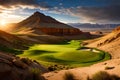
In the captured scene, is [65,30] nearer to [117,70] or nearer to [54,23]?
[54,23]

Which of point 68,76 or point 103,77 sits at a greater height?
point 103,77

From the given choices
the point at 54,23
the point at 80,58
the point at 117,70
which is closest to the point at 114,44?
the point at 80,58

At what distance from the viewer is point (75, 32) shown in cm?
14825

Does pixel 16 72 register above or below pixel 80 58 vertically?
above

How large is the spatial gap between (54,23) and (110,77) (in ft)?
487

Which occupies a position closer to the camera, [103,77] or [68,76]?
[103,77]

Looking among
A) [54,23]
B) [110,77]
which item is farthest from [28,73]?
[54,23]

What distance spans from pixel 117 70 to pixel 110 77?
2602mm

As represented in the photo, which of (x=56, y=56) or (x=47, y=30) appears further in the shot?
(x=47, y=30)

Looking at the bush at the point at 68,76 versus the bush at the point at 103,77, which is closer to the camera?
the bush at the point at 103,77

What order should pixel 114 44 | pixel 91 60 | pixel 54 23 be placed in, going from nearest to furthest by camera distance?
pixel 91 60 → pixel 114 44 → pixel 54 23

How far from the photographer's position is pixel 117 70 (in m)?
16.0

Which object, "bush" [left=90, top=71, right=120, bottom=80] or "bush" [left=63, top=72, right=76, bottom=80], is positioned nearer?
"bush" [left=90, top=71, right=120, bottom=80]

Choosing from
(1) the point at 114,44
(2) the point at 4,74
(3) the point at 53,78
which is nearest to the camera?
(2) the point at 4,74
